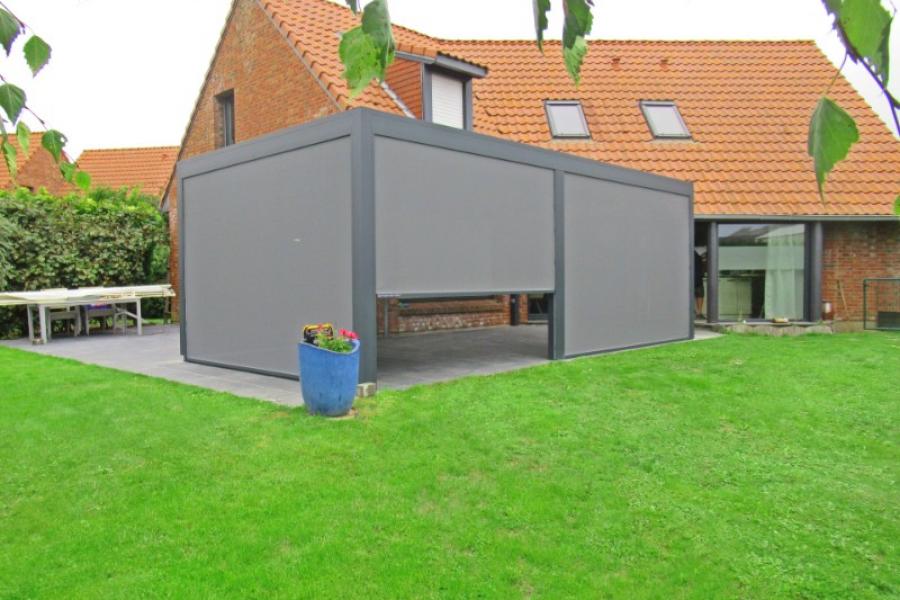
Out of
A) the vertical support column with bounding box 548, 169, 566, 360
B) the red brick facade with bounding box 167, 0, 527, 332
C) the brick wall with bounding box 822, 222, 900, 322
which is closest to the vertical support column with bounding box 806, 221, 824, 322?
the brick wall with bounding box 822, 222, 900, 322

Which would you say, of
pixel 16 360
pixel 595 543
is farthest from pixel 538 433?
pixel 16 360

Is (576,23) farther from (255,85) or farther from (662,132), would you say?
(662,132)

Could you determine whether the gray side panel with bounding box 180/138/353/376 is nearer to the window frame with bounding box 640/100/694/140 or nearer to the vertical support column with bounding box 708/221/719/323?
the vertical support column with bounding box 708/221/719/323

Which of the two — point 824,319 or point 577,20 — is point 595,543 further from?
point 824,319

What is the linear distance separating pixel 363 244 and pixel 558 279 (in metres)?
3.57

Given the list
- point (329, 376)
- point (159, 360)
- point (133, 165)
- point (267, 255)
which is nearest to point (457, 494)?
point (329, 376)

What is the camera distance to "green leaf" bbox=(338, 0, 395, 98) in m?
0.85

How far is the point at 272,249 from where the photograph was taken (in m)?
8.38

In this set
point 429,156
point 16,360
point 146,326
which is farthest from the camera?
point 146,326

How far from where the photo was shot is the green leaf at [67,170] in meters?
1.49

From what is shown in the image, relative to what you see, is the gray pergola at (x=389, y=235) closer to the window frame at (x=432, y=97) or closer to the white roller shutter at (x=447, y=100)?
the window frame at (x=432, y=97)

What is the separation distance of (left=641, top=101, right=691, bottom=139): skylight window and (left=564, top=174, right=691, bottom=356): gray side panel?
14.0 feet

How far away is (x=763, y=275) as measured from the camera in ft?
47.9

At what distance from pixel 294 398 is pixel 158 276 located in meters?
12.0
